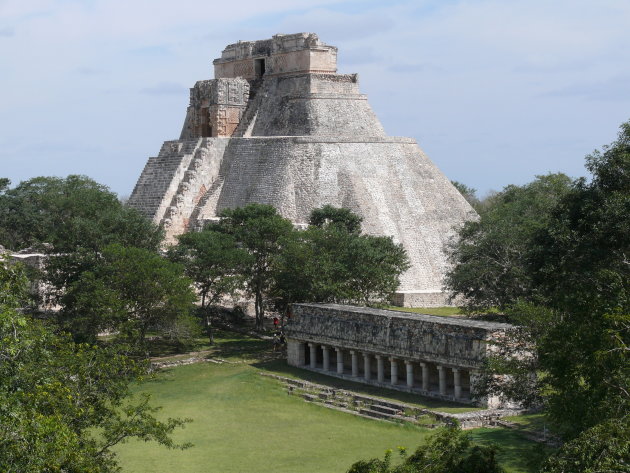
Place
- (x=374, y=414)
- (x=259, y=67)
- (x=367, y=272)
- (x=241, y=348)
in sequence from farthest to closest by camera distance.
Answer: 1. (x=259, y=67)
2. (x=241, y=348)
3. (x=367, y=272)
4. (x=374, y=414)

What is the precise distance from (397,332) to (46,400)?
14.2 meters

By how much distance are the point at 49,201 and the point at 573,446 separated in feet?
132

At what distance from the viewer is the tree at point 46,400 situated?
13.7 metres

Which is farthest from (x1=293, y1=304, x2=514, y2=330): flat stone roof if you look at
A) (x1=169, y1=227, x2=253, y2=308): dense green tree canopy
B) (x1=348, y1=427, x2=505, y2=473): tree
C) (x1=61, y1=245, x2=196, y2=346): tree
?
(x1=348, y1=427, x2=505, y2=473): tree

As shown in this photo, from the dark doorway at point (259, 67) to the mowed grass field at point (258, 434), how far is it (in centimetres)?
2562

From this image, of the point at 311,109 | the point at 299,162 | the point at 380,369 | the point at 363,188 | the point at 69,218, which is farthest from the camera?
the point at 311,109

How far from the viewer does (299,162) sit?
156 feet

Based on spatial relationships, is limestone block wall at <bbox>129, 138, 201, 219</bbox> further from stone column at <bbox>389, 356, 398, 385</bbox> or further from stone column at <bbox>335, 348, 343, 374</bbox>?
stone column at <bbox>389, 356, 398, 385</bbox>

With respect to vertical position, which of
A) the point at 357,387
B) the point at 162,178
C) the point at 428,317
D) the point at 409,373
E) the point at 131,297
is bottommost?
the point at 357,387

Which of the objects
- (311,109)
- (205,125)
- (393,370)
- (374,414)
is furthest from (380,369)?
(205,125)

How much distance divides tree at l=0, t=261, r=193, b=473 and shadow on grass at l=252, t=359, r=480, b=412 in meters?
8.73

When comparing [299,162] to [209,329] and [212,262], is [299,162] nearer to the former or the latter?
[212,262]

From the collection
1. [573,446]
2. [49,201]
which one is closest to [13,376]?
[573,446]

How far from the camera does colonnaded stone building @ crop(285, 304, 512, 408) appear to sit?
2738 centimetres
